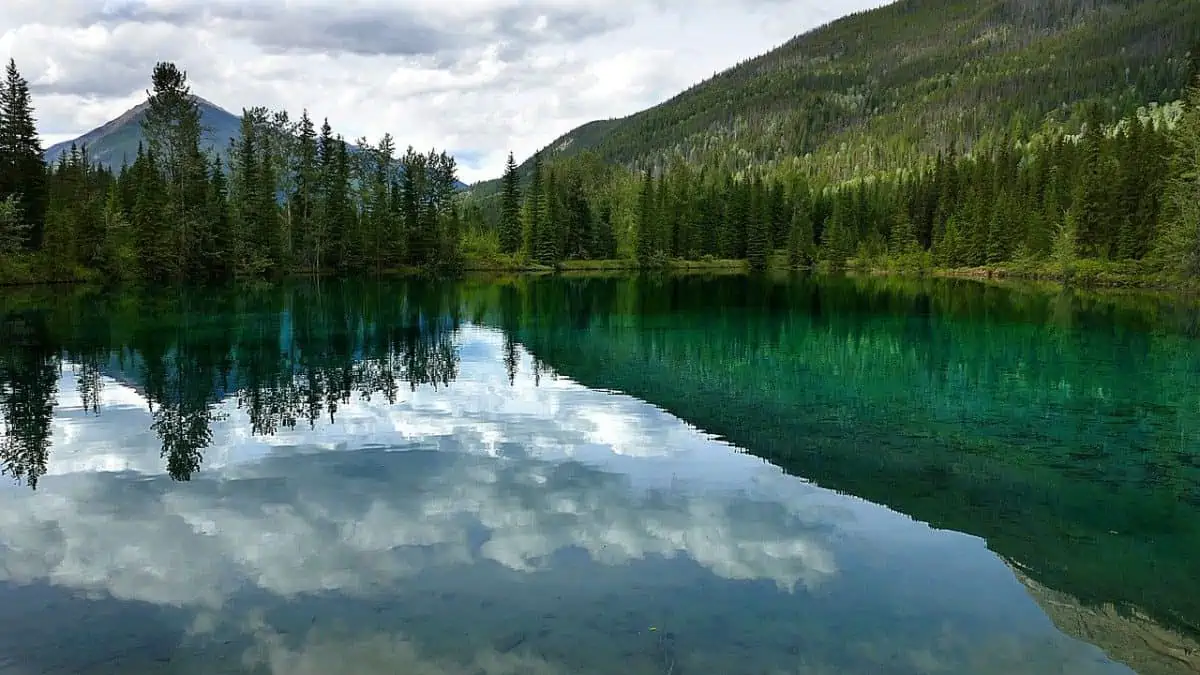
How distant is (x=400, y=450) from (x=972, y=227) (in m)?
105

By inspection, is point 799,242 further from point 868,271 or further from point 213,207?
point 213,207

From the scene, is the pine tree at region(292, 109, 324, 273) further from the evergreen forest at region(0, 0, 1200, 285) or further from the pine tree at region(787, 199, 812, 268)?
the pine tree at region(787, 199, 812, 268)

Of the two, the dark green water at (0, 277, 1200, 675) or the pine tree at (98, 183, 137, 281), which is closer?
the dark green water at (0, 277, 1200, 675)

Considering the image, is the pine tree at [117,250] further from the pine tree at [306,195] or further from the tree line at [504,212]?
the pine tree at [306,195]

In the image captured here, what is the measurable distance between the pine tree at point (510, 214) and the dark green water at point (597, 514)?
274ft

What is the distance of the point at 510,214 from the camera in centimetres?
11025

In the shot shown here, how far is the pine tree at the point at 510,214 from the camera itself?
361 ft

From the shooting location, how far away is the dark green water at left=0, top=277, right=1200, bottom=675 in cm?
789

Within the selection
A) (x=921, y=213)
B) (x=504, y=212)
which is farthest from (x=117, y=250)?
(x=921, y=213)

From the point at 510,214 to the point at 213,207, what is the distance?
47.1 meters

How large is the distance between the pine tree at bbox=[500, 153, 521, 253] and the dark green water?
3291 inches

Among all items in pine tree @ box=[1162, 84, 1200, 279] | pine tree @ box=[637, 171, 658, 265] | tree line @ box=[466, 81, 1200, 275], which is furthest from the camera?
pine tree @ box=[637, 171, 658, 265]

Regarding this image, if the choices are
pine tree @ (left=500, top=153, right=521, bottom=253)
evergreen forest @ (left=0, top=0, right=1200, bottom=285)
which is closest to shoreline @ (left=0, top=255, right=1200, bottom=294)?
evergreen forest @ (left=0, top=0, right=1200, bottom=285)

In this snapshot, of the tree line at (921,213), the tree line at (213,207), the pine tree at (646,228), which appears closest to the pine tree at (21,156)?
the tree line at (213,207)
